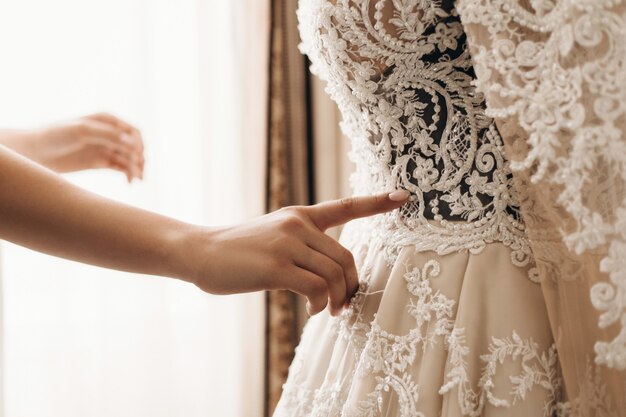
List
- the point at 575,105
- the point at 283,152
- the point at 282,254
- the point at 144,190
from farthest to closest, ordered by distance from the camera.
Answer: the point at 283,152 < the point at 144,190 < the point at 282,254 < the point at 575,105

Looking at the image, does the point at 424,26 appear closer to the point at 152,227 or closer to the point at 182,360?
the point at 152,227

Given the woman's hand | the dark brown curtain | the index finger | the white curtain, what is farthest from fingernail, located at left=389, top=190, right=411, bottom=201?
the dark brown curtain

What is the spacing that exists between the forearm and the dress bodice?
22 cm

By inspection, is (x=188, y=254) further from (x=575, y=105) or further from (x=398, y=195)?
(x=575, y=105)

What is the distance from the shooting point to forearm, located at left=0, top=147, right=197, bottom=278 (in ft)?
1.75

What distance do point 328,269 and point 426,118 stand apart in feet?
0.59

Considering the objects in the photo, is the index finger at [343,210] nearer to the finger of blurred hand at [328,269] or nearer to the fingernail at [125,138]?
the finger of blurred hand at [328,269]

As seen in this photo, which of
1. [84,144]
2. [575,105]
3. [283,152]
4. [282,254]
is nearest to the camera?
[575,105]

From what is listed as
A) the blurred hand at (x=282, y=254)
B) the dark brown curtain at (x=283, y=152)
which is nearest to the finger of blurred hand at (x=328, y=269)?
the blurred hand at (x=282, y=254)

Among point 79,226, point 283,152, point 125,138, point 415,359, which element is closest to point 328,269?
point 415,359

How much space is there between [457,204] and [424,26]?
172mm

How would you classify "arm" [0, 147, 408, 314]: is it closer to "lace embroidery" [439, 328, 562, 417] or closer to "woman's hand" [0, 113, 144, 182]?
"lace embroidery" [439, 328, 562, 417]

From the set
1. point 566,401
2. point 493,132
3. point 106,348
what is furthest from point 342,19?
point 106,348

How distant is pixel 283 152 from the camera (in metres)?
2.00
